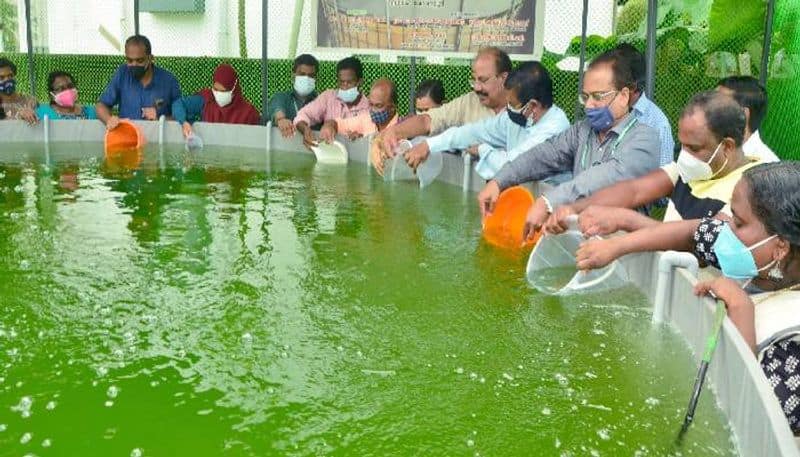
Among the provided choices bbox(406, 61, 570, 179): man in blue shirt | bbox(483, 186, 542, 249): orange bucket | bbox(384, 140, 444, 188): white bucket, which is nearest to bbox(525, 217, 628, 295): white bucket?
bbox(483, 186, 542, 249): orange bucket

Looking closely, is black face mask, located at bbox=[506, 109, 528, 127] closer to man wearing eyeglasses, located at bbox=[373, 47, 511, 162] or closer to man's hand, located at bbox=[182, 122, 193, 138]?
man wearing eyeglasses, located at bbox=[373, 47, 511, 162]

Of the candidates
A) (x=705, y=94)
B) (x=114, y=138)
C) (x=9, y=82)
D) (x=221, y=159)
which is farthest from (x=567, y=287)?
(x=9, y=82)

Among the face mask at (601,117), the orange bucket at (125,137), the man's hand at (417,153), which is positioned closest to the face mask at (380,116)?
the man's hand at (417,153)

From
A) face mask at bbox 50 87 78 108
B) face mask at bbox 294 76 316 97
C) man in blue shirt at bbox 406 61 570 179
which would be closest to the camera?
man in blue shirt at bbox 406 61 570 179

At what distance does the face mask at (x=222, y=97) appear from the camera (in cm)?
820

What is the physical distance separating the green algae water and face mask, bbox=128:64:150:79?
154 inches

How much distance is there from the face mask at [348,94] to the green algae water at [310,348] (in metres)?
3.11

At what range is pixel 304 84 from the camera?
26.6 feet

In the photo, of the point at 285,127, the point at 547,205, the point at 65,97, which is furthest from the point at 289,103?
the point at 547,205

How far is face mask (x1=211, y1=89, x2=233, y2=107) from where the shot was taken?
26.9 ft

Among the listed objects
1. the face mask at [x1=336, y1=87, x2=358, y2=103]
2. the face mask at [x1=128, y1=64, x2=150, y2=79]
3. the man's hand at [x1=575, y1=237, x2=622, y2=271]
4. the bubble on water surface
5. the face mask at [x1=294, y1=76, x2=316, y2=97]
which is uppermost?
the face mask at [x1=128, y1=64, x2=150, y2=79]

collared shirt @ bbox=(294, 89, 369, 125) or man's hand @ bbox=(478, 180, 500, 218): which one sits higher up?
collared shirt @ bbox=(294, 89, 369, 125)

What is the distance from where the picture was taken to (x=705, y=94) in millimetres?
3098

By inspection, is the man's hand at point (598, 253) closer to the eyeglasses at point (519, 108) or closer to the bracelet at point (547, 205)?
the bracelet at point (547, 205)
